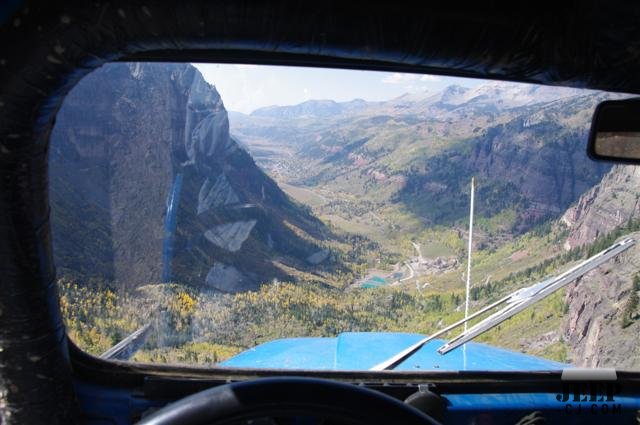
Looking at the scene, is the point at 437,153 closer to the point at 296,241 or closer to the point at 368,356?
the point at 296,241

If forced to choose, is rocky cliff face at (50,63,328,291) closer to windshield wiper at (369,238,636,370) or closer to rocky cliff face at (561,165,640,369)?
windshield wiper at (369,238,636,370)

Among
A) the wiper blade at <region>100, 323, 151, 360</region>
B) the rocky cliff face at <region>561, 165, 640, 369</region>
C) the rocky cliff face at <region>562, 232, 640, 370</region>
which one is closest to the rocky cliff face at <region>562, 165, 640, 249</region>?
the rocky cliff face at <region>561, 165, 640, 369</region>

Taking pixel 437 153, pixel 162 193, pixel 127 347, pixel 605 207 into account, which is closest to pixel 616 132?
pixel 127 347

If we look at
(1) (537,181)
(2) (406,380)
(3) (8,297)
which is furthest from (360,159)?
(3) (8,297)

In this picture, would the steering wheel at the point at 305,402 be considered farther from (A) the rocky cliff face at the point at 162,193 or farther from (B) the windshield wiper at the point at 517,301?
(A) the rocky cliff face at the point at 162,193

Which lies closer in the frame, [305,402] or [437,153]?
[305,402]

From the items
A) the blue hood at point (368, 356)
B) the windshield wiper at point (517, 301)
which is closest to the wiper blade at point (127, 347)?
the blue hood at point (368, 356)
